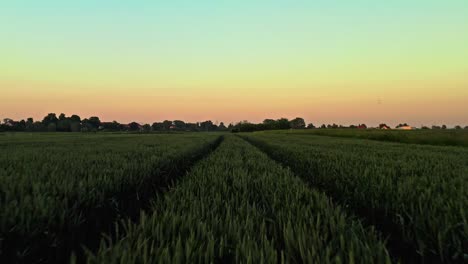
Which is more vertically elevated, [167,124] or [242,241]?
[167,124]

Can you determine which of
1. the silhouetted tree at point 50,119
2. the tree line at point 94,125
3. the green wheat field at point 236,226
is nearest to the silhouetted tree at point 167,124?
the tree line at point 94,125

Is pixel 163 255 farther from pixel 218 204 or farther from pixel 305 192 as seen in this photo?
pixel 305 192

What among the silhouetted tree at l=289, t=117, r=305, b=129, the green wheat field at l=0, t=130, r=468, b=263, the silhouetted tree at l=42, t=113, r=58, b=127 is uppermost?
the silhouetted tree at l=42, t=113, r=58, b=127

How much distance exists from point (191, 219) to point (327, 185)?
12.8 feet

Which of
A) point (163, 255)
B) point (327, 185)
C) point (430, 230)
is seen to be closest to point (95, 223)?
point (163, 255)

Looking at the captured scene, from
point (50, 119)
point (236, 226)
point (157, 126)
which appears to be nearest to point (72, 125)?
point (50, 119)

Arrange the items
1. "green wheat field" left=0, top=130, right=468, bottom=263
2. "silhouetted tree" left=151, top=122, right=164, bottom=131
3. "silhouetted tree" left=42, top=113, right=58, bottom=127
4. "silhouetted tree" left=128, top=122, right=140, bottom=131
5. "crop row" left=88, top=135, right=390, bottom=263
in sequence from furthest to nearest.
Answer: "silhouetted tree" left=151, top=122, right=164, bottom=131 < "silhouetted tree" left=128, top=122, right=140, bottom=131 < "silhouetted tree" left=42, top=113, right=58, bottom=127 < "green wheat field" left=0, top=130, right=468, bottom=263 < "crop row" left=88, top=135, right=390, bottom=263

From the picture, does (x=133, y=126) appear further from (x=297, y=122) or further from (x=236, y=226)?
(x=236, y=226)

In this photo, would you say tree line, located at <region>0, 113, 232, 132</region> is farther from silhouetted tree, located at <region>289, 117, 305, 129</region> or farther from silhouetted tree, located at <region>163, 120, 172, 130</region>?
silhouetted tree, located at <region>289, 117, 305, 129</region>

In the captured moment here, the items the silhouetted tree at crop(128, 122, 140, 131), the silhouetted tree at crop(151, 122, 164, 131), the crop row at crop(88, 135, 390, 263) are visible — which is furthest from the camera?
the silhouetted tree at crop(151, 122, 164, 131)

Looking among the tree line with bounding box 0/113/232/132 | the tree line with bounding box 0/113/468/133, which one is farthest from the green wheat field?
the tree line with bounding box 0/113/232/132

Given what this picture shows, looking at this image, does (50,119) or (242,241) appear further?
(50,119)

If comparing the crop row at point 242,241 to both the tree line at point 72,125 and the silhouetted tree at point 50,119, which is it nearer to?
the tree line at point 72,125

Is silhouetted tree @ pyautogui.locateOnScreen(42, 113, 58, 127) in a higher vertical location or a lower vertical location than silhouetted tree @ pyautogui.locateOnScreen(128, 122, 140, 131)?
higher
